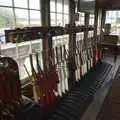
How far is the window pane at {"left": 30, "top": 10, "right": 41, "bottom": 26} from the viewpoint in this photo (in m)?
3.23

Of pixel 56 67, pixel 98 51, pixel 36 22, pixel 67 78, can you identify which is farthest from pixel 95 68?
pixel 36 22

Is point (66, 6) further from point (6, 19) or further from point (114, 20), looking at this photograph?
point (114, 20)

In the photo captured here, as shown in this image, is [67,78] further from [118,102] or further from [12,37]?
[118,102]

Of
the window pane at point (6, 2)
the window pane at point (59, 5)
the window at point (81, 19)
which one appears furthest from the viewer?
the window at point (81, 19)

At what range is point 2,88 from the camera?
6.51ft

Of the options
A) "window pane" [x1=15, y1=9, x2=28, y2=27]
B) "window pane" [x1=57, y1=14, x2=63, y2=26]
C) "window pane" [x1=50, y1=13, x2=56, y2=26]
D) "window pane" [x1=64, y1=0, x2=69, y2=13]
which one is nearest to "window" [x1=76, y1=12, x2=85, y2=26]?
"window pane" [x1=64, y1=0, x2=69, y2=13]

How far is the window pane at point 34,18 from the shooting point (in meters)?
3.23

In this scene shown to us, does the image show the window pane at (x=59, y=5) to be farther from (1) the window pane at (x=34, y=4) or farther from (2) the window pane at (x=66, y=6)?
(1) the window pane at (x=34, y=4)

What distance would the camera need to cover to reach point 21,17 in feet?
9.85

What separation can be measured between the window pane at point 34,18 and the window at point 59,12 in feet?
1.41

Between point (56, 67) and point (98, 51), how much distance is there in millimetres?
2979

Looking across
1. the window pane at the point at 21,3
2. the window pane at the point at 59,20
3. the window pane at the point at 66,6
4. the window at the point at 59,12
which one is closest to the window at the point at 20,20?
the window pane at the point at 21,3

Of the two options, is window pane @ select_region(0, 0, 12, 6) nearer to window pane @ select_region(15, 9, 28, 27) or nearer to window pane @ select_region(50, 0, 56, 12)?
window pane @ select_region(15, 9, 28, 27)

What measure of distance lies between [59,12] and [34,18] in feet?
3.27
